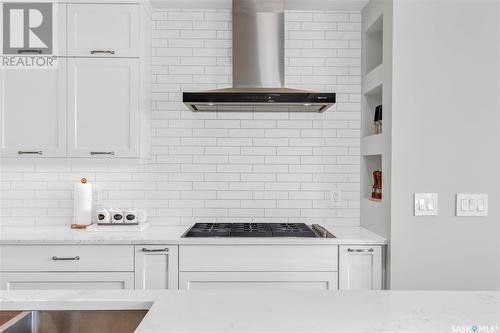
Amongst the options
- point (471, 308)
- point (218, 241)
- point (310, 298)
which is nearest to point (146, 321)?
point (310, 298)

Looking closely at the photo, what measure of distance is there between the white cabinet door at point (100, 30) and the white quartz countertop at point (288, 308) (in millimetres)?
1925

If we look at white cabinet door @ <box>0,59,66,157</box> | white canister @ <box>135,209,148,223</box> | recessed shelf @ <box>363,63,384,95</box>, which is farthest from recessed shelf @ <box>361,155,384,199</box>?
white cabinet door @ <box>0,59,66,157</box>

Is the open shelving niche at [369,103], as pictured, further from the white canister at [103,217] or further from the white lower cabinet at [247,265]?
the white canister at [103,217]

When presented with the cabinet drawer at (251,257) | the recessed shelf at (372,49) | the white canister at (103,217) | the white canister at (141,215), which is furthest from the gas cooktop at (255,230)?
the recessed shelf at (372,49)

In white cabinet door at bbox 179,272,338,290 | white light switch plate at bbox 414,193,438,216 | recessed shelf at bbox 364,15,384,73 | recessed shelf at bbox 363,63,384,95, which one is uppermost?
recessed shelf at bbox 364,15,384,73

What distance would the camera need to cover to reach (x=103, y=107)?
308 centimetres

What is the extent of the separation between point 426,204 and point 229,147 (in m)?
1.48

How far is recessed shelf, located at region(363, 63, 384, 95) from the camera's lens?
9.89 ft

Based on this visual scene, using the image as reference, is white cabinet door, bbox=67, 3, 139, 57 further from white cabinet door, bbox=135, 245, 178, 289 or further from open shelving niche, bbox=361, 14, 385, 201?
open shelving niche, bbox=361, 14, 385, 201

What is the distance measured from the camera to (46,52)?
121 inches

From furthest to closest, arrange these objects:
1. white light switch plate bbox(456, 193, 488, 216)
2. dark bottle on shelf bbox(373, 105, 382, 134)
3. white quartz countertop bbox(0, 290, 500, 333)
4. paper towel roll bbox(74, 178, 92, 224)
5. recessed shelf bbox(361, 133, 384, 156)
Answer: paper towel roll bbox(74, 178, 92, 224) < dark bottle on shelf bbox(373, 105, 382, 134) < recessed shelf bbox(361, 133, 384, 156) < white light switch plate bbox(456, 193, 488, 216) < white quartz countertop bbox(0, 290, 500, 333)

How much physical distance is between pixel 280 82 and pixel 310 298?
1.99m

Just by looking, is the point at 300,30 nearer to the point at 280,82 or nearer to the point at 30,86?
the point at 280,82

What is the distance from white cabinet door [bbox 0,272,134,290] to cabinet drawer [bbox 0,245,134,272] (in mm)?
A: 36
